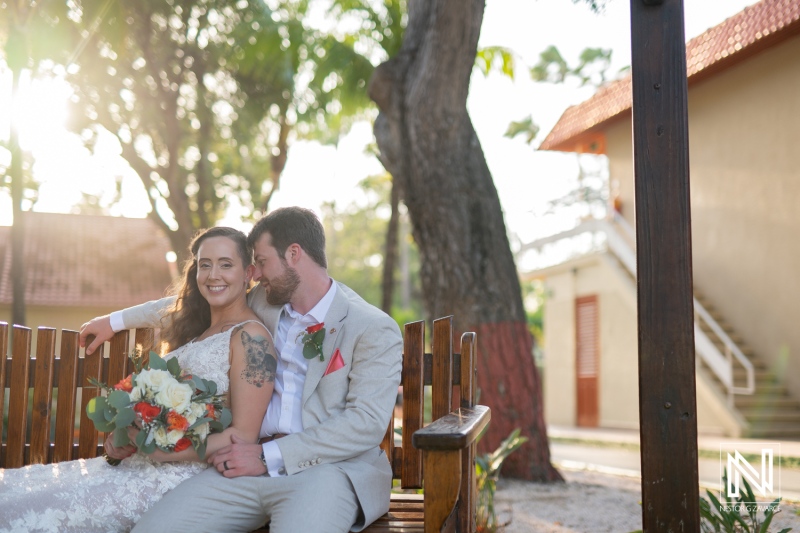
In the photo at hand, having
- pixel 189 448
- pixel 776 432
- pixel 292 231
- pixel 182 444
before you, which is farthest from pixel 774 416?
pixel 182 444

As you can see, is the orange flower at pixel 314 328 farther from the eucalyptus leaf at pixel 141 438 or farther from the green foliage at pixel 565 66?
the green foliage at pixel 565 66

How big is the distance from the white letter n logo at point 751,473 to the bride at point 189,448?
4.52 m

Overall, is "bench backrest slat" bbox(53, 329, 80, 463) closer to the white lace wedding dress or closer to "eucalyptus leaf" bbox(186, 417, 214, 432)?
the white lace wedding dress

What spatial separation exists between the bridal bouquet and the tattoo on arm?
0.22 metres

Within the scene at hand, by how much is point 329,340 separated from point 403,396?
0.65 meters

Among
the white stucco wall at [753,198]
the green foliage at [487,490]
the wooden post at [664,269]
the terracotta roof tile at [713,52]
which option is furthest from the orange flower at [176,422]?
the white stucco wall at [753,198]

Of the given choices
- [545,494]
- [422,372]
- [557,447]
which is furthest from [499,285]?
[557,447]

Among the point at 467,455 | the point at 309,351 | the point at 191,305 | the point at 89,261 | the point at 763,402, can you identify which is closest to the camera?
the point at 467,455

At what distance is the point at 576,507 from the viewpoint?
6.38 metres

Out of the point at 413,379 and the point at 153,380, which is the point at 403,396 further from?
the point at 153,380

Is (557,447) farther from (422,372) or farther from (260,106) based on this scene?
(260,106)

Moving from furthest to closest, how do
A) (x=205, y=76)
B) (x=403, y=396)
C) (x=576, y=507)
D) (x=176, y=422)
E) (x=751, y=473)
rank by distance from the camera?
1. (x=205, y=76)
2. (x=751, y=473)
3. (x=576, y=507)
4. (x=403, y=396)
5. (x=176, y=422)

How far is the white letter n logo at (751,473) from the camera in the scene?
6821 mm

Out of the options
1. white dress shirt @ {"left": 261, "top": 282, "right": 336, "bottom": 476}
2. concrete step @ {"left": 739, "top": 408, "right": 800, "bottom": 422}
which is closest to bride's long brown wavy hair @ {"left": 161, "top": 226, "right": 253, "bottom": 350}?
white dress shirt @ {"left": 261, "top": 282, "right": 336, "bottom": 476}
